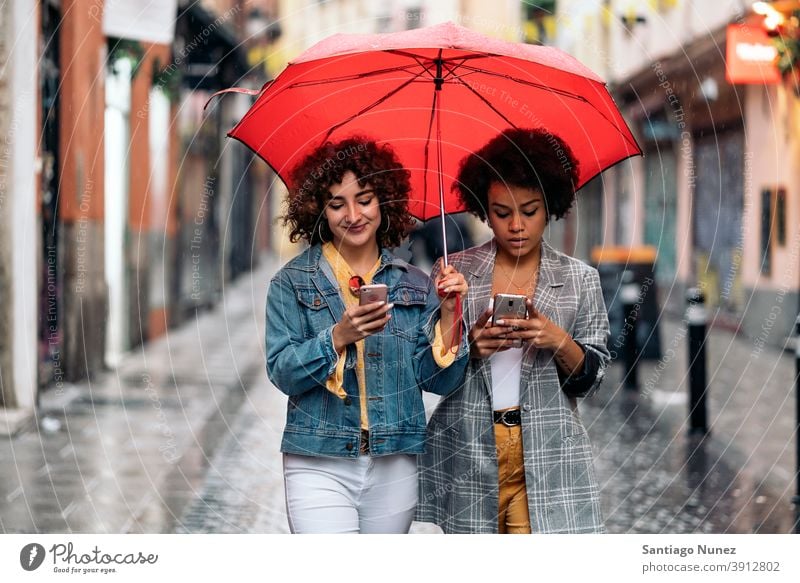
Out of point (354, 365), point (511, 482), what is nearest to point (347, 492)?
point (354, 365)

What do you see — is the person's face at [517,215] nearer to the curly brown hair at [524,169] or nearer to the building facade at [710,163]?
the curly brown hair at [524,169]

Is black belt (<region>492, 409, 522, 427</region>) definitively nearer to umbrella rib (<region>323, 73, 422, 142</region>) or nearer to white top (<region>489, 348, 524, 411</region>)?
white top (<region>489, 348, 524, 411</region>)

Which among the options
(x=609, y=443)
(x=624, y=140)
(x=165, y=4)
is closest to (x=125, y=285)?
(x=165, y=4)

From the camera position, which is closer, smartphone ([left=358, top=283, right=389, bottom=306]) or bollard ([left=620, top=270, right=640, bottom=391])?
smartphone ([left=358, top=283, right=389, bottom=306])

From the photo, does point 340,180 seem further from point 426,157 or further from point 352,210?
point 426,157

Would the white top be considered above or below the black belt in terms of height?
above

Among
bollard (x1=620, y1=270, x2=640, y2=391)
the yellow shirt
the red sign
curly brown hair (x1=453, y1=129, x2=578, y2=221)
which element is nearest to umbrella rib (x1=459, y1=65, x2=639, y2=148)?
curly brown hair (x1=453, y1=129, x2=578, y2=221)

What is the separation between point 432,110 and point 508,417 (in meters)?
0.99

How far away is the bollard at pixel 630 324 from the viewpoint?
10781mm

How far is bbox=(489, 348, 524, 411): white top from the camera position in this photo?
3412mm

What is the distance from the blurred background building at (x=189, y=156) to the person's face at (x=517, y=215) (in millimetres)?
704

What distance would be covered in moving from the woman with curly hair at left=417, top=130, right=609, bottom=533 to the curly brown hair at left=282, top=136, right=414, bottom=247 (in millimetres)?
242

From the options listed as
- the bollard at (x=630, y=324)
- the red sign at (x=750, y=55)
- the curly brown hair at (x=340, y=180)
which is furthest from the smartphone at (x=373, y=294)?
the red sign at (x=750, y=55)
